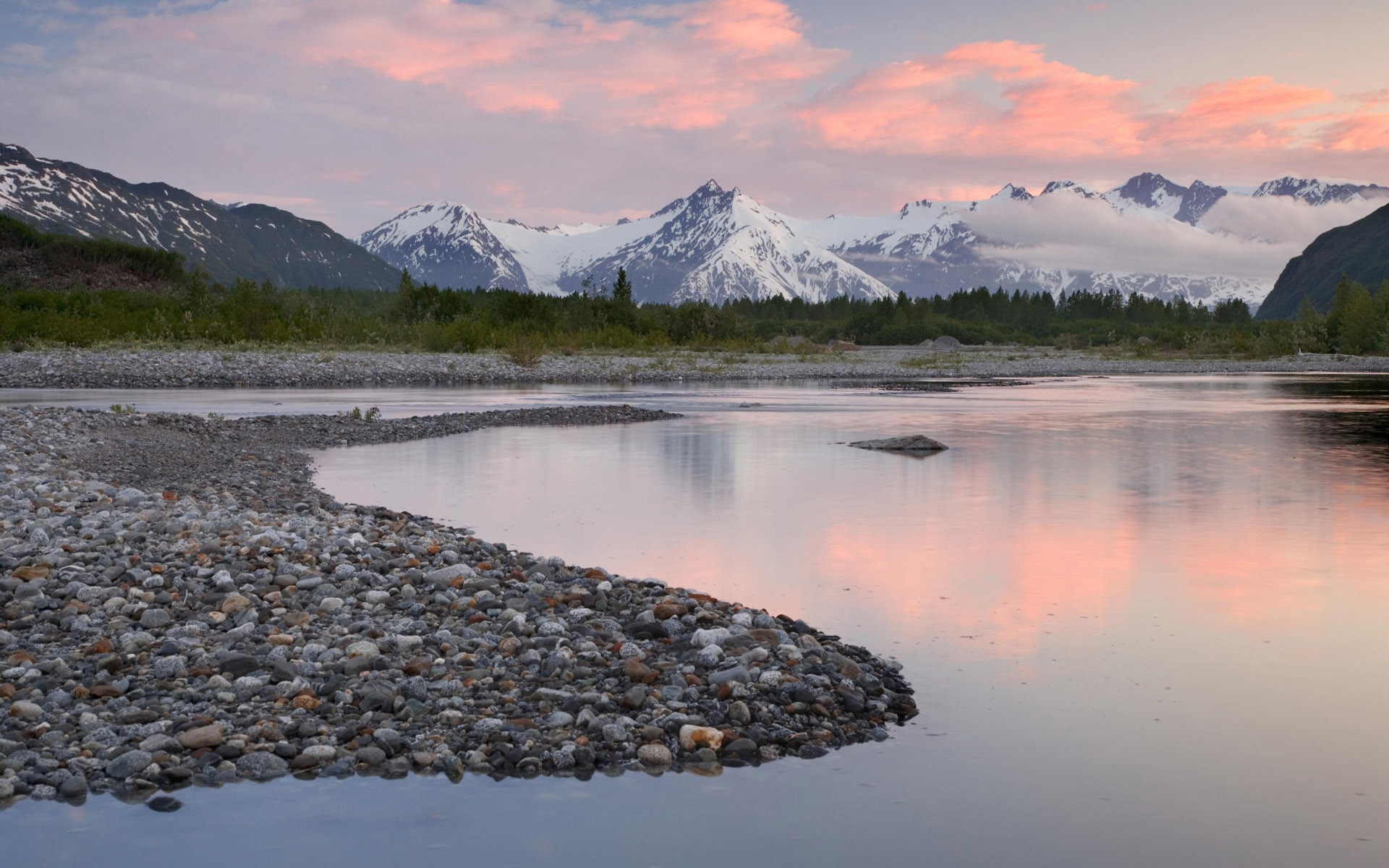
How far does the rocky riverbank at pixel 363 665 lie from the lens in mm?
6480

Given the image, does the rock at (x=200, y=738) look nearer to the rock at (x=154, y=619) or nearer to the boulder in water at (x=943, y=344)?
the rock at (x=154, y=619)

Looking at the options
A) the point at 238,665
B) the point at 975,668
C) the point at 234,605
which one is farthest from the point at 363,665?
the point at 975,668

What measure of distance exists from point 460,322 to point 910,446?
180 feet

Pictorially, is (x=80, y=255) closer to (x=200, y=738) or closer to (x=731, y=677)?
(x=200, y=738)

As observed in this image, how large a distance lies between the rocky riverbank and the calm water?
0.28m

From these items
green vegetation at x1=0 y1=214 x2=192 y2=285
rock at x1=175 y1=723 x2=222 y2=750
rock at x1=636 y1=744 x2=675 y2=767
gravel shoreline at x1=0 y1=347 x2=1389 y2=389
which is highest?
green vegetation at x1=0 y1=214 x2=192 y2=285

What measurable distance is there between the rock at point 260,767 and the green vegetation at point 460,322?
188 ft

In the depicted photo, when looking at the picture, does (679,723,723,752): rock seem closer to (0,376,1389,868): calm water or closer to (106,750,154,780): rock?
(0,376,1389,868): calm water

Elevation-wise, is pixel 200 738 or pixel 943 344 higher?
pixel 943 344

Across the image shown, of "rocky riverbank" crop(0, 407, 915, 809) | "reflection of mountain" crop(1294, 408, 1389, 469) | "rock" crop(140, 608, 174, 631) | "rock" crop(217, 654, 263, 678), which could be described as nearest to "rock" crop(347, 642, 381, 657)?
"rocky riverbank" crop(0, 407, 915, 809)

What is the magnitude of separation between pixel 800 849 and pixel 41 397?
1573 inches

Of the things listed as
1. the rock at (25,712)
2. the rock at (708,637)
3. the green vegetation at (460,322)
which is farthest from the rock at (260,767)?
the green vegetation at (460,322)

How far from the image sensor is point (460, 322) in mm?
75062

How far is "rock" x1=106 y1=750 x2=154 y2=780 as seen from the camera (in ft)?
20.3
